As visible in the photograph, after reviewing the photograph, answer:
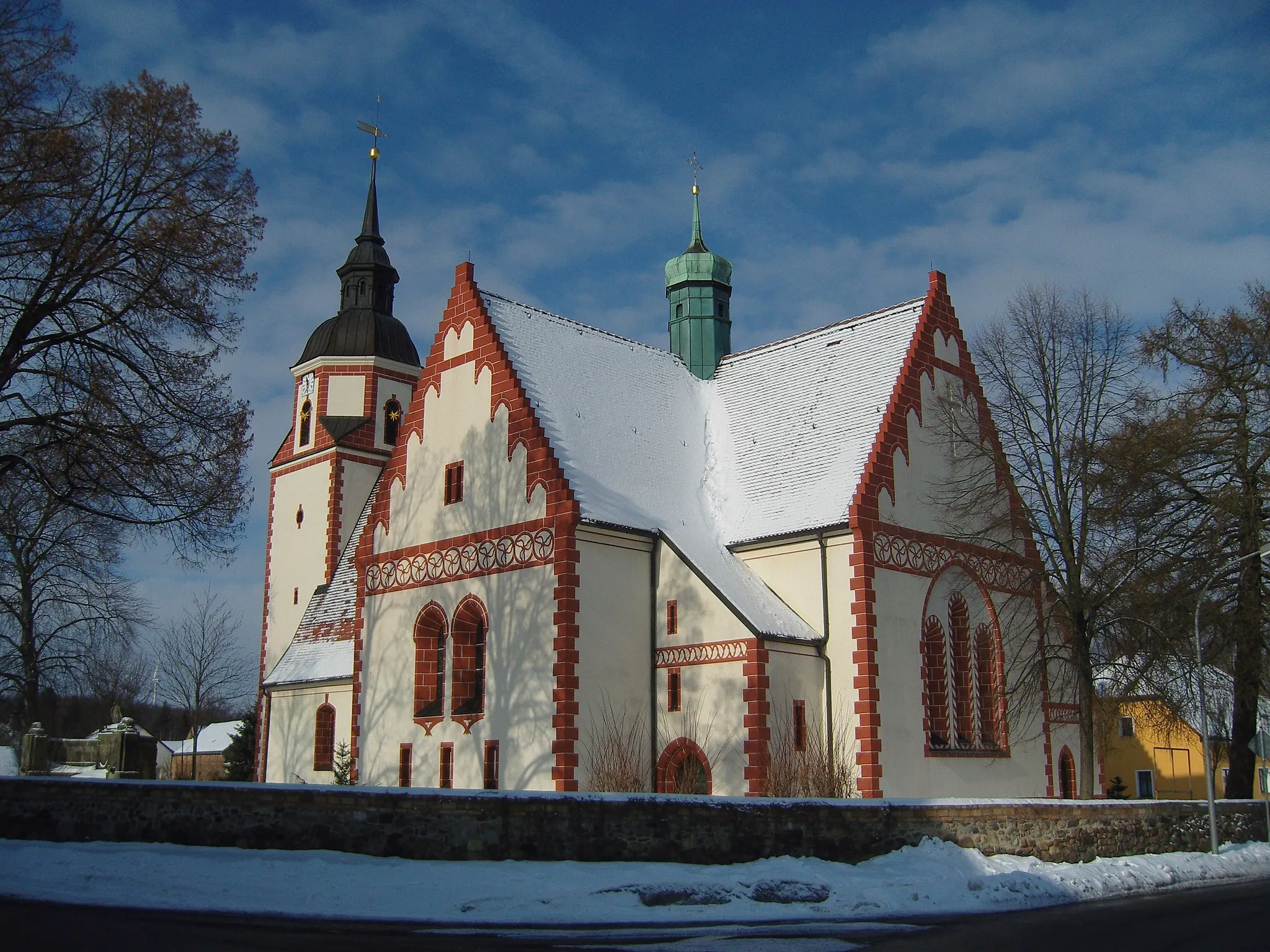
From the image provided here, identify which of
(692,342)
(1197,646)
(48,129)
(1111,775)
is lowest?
(1111,775)

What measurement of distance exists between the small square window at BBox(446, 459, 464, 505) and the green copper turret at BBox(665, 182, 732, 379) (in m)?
9.08

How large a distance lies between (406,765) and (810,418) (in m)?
12.4

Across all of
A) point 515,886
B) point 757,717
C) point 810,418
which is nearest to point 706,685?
point 757,717

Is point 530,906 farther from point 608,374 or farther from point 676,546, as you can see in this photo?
point 608,374

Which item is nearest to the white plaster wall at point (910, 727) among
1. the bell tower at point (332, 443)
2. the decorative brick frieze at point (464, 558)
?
the decorative brick frieze at point (464, 558)

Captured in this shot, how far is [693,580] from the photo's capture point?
25.1m

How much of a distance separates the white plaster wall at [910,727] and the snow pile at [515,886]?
26.2 ft

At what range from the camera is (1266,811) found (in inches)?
967

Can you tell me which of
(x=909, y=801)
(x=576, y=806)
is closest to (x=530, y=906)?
(x=576, y=806)

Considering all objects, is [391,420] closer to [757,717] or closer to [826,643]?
[826,643]

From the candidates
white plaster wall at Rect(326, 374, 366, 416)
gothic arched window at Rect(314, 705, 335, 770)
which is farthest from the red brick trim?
white plaster wall at Rect(326, 374, 366, 416)

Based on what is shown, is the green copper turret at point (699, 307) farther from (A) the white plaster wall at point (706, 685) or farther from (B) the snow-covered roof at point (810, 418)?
(A) the white plaster wall at point (706, 685)

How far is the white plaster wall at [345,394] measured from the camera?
135 ft

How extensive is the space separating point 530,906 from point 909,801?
656cm
